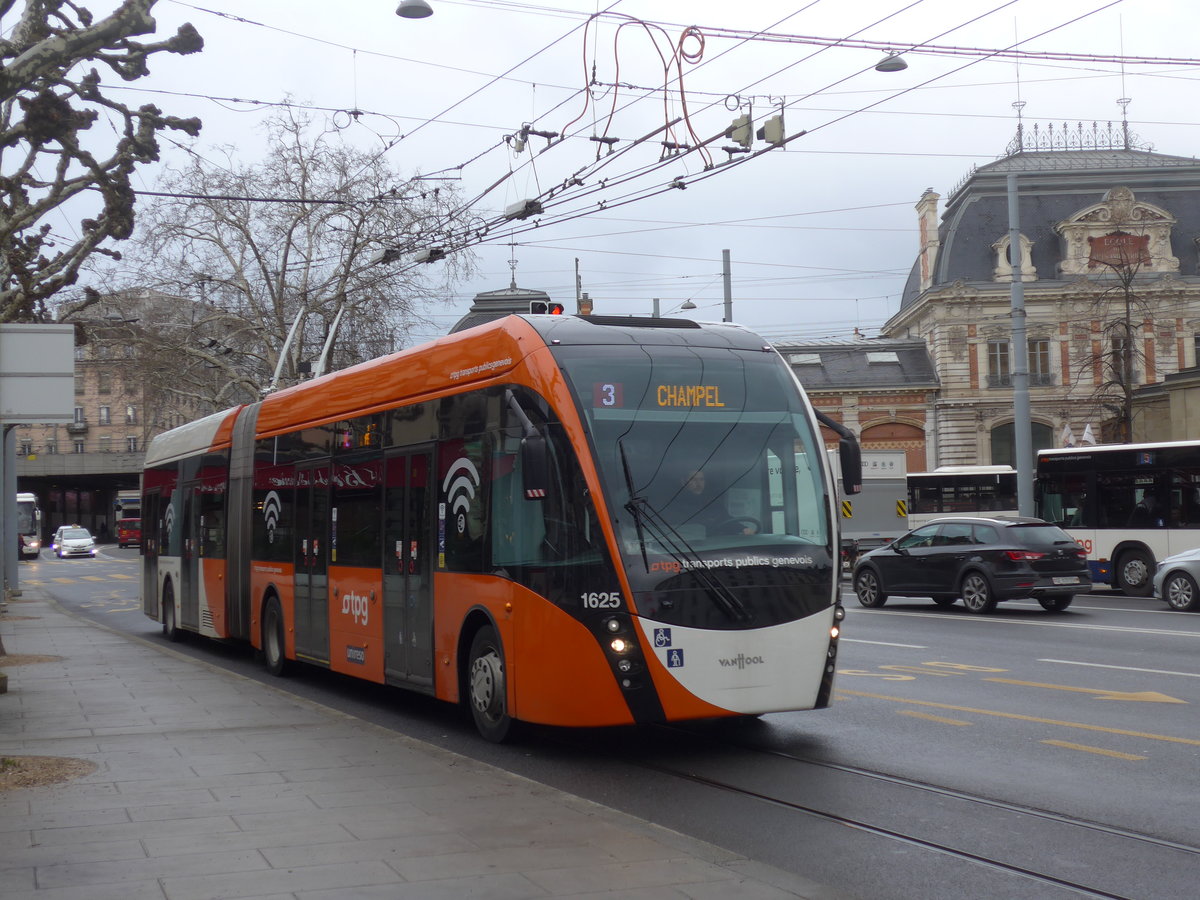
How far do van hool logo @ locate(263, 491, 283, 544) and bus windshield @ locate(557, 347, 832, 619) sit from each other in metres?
6.84

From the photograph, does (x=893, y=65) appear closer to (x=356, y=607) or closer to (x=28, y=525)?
(x=356, y=607)

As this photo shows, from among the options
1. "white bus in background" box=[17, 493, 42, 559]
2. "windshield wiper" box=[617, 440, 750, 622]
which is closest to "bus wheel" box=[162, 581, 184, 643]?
"windshield wiper" box=[617, 440, 750, 622]

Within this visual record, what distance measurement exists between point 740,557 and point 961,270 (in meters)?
57.7

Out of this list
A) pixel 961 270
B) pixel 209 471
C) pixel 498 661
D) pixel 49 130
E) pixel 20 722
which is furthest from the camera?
pixel 961 270

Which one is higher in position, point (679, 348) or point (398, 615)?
point (679, 348)

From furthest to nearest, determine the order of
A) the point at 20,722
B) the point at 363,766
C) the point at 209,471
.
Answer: the point at 209,471
the point at 20,722
the point at 363,766

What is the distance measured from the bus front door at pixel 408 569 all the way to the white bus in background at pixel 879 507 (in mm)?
32145

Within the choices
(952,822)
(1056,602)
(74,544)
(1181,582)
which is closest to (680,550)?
(952,822)

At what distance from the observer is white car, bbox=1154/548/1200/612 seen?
21969 mm

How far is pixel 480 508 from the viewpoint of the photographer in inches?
406

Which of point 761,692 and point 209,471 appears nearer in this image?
point 761,692

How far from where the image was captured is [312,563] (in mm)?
14211

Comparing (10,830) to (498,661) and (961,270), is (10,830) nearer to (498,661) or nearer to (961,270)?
(498,661)

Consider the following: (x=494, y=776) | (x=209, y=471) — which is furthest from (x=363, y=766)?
(x=209, y=471)
